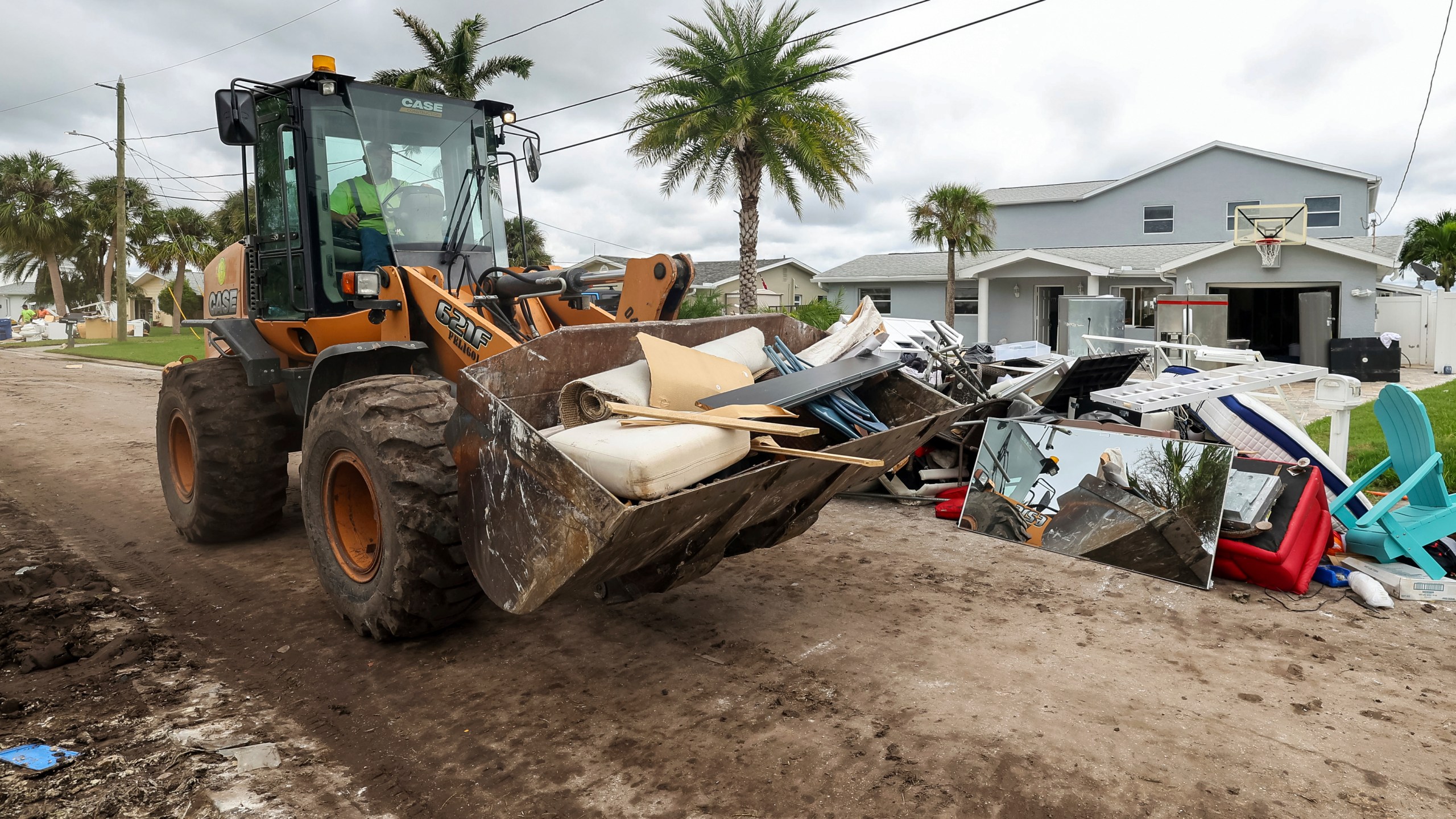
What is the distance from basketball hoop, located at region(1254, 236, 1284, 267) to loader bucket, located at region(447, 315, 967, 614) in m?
20.3

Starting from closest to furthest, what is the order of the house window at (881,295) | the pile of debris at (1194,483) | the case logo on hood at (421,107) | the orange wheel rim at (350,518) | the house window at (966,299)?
the orange wheel rim at (350,518)
the pile of debris at (1194,483)
the case logo on hood at (421,107)
the house window at (966,299)
the house window at (881,295)

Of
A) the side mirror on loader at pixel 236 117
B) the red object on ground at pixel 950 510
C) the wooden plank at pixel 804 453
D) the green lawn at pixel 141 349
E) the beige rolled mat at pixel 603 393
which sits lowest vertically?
the red object on ground at pixel 950 510

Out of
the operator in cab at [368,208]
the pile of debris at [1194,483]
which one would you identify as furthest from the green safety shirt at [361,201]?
the pile of debris at [1194,483]

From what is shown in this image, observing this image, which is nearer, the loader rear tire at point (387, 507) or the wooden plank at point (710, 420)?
the wooden plank at point (710, 420)

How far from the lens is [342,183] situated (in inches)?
216

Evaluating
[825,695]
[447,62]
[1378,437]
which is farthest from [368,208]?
[447,62]

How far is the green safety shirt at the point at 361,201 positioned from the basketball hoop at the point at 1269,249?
2149 centimetres

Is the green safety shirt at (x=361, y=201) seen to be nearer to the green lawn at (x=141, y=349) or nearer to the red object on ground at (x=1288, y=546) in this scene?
the red object on ground at (x=1288, y=546)

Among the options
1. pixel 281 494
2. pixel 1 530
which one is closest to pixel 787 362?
pixel 281 494

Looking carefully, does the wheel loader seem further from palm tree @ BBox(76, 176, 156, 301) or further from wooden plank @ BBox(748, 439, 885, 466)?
palm tree @ BBox(76, 176, 156, 301)

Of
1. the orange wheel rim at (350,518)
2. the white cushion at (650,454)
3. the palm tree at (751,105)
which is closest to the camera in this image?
the white cushion at (650,454)

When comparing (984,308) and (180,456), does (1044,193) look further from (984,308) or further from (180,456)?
(180,456)

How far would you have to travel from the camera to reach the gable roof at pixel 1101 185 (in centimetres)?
2528

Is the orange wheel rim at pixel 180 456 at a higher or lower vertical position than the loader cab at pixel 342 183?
lower
